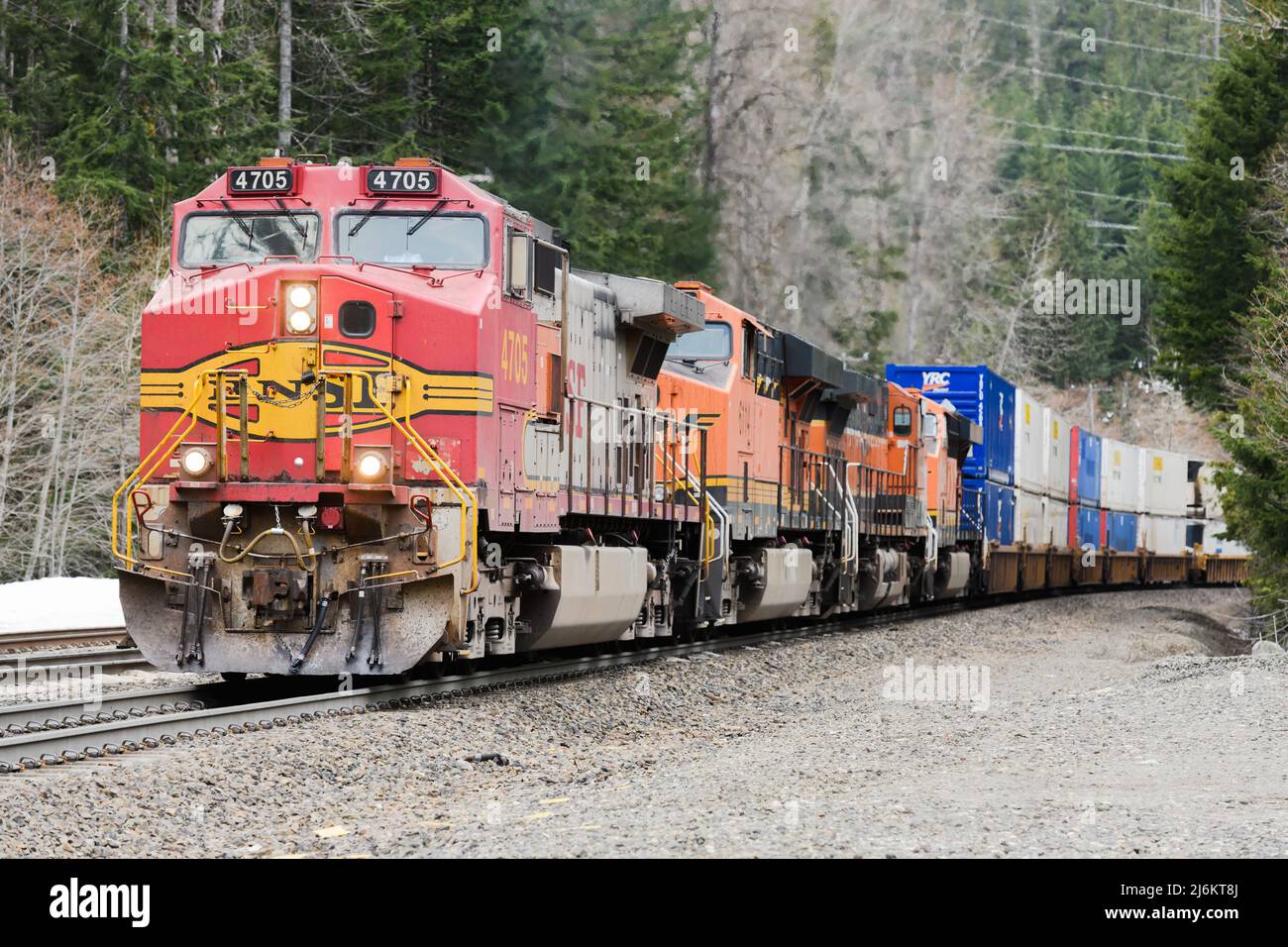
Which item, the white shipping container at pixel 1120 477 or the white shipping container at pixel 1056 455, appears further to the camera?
the white shipping container at pixel 1120 477

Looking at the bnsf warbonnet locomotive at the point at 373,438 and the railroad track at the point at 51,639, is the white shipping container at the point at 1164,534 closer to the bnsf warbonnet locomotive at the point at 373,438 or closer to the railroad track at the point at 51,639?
the bnsf warbonnet locomotive at the point at 373,438

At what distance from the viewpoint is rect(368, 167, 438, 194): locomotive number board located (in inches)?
490

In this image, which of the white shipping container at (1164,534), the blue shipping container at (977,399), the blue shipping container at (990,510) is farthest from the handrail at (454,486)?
the white shipping container at (1164,534)

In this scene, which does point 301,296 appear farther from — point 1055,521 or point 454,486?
point 1055,521

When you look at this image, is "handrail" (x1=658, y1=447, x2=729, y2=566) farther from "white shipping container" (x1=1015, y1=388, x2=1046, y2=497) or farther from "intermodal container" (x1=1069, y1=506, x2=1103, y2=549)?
"intermodal container" (x1=1069, y1=506, x2=1103, y2=549)

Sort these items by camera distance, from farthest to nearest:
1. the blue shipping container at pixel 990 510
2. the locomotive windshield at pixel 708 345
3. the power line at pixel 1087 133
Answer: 1. the power line at pixel 1087 133
2. the blue shipping container at pixel 990 510
3. the locomotive windshield at pixel 708 345

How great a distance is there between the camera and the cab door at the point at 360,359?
11.9 metres

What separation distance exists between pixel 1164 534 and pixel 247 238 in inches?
1659

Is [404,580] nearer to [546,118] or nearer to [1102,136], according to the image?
[546,118]

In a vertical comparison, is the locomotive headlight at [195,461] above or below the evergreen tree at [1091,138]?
below

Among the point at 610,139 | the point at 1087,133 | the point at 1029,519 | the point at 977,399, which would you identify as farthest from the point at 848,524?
the point at 1087,133

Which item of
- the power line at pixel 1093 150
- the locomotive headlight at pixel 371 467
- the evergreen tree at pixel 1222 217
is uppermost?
the power line at pixel 1093 150

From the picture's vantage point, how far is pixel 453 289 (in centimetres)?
1227

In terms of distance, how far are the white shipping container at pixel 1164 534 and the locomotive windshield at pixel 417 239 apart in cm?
3919
